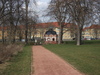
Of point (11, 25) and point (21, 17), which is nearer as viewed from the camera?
point (21, 17)

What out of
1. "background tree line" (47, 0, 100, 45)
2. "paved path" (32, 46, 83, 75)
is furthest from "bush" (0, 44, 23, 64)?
"background tree line" (47, 0, 100, 45)

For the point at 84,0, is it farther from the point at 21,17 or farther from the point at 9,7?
the point at 9,7

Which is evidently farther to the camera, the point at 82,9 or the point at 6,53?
the point at 82,9

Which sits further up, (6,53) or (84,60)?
(6,53)

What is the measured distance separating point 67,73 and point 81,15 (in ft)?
74.5

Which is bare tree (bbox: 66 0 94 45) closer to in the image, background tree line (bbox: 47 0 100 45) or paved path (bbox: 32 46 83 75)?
background tree line (bbox: 47 0 100 45)

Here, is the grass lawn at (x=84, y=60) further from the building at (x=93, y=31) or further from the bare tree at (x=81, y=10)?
the building at (x=93, y=31)

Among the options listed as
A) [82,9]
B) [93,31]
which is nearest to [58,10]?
[82,9]

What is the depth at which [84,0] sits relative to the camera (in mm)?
29359

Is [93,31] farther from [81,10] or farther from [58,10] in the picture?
[81,10]

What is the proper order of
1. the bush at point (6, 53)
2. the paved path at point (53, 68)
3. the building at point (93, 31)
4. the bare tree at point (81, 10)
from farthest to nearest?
the building at point (93, 31)
the bare tree at point (81, 10)
the bush at point (6, 53)
the paved path at point (53, 68)

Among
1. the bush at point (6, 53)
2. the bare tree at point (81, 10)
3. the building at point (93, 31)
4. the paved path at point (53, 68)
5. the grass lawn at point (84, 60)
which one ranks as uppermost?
the bare tree at point (81, 10)

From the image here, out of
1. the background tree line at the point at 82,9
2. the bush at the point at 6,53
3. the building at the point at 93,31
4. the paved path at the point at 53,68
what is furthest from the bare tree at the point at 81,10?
the paved path at the point at 53,68

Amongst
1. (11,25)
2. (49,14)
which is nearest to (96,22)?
(49,14)
